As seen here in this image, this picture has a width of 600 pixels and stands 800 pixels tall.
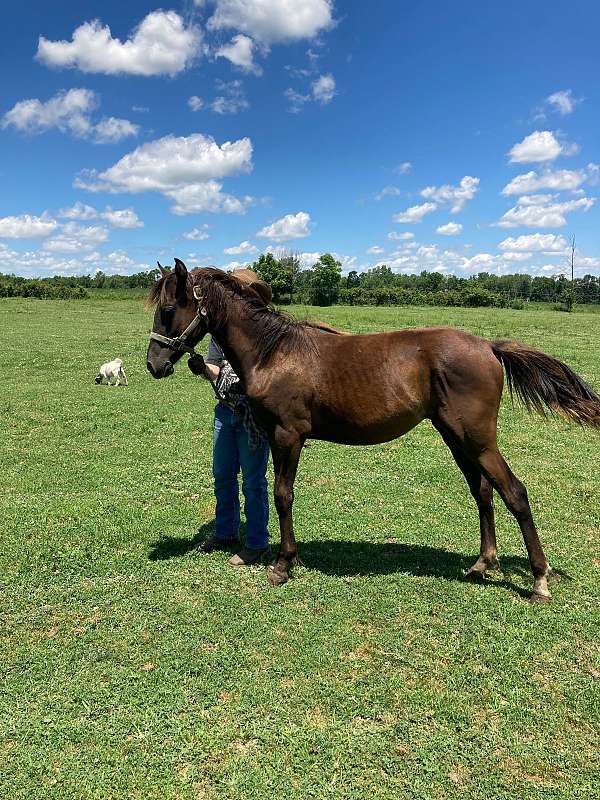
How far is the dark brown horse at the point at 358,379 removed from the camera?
4.41 metres

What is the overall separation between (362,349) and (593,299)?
350ft

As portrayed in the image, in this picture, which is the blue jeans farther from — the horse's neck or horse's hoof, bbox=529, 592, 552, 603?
horse's hoof, bbox=529, 592, 552, 603

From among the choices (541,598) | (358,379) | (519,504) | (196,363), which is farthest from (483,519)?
(196,363)

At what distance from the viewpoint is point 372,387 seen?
4551 mm

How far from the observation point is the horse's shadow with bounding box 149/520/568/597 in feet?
16.0

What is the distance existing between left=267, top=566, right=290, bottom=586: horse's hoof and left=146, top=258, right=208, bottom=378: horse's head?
81.0 inches

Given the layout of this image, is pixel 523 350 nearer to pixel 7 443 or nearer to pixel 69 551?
pixel 69 551

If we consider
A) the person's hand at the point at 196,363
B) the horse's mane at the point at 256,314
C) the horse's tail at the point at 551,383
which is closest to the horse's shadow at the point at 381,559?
the horse's tail at the point at 551,383

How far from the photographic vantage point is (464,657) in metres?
3.70

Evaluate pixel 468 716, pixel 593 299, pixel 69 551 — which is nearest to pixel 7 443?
pixel 69 551

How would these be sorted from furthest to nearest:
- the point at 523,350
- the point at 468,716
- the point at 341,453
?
1. the point at 341,453
2. the point at 523,350
3. the point at 468,716

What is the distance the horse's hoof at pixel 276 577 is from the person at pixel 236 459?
0.40 m

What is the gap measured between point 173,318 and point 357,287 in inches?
3310

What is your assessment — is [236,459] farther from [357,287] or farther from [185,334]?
[357,287]
